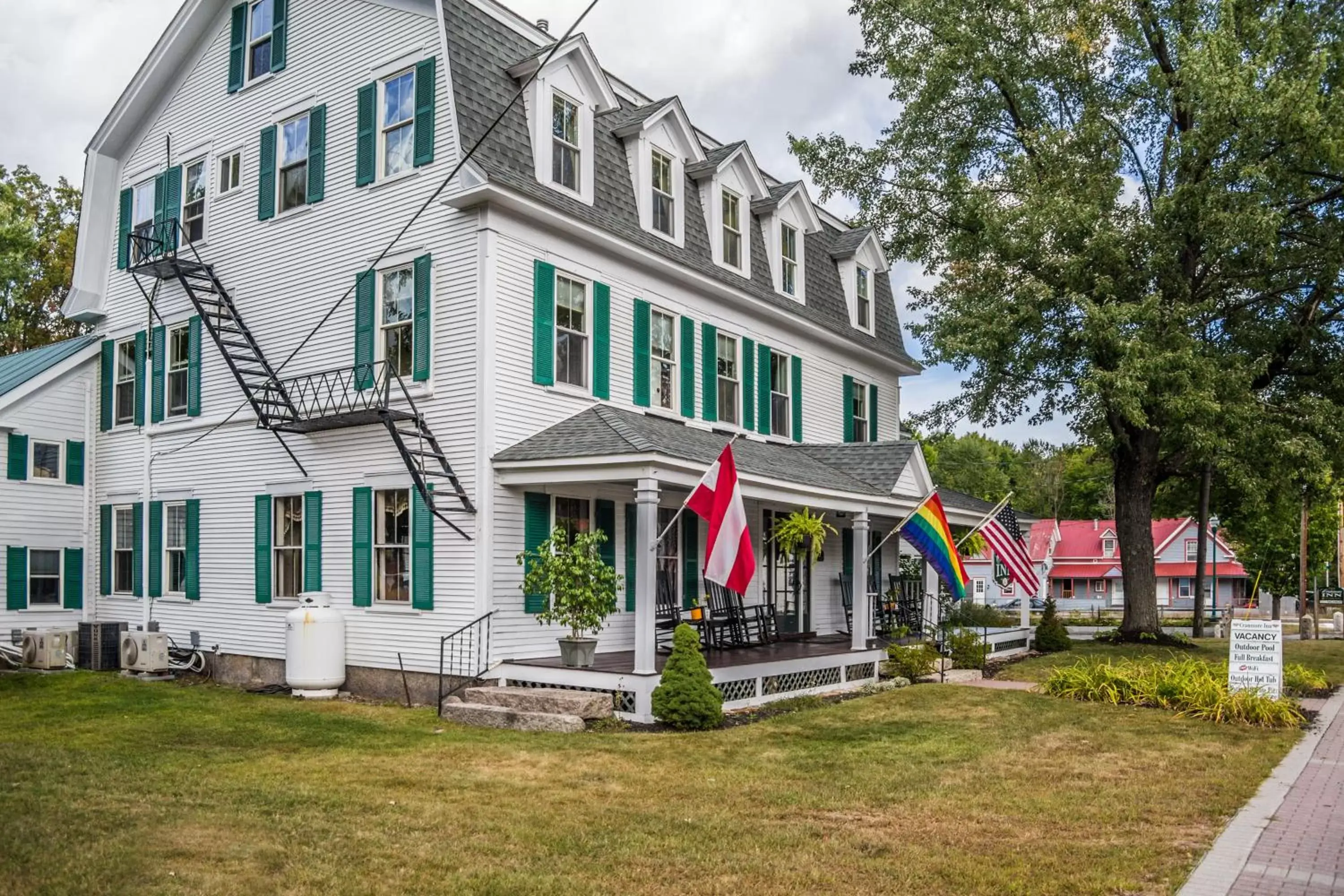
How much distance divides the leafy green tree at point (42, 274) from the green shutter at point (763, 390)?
1988 cm

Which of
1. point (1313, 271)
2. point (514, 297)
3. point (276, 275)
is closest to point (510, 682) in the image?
point (514, 297)

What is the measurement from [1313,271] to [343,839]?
2034 centimetres

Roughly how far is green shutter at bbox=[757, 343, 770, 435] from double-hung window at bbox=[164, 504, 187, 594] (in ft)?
31.2

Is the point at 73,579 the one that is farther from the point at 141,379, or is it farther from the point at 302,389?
the point at 302,389

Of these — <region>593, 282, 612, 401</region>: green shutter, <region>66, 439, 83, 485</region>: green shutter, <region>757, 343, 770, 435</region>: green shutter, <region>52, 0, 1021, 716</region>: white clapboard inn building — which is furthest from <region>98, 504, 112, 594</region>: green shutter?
<region>757, 343, 770, 435</region>: green shutter

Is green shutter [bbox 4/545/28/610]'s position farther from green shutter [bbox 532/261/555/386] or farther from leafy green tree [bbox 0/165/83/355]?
leafy green tree [bbox 0/165/83/355]

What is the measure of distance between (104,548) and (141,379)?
303 cm

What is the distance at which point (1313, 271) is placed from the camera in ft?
68.4

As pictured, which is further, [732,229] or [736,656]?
[732,229]

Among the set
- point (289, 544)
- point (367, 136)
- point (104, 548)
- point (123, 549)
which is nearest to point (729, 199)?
point (367, 136)

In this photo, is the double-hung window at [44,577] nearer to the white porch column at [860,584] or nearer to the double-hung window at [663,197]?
the double-hung window at [663,197]

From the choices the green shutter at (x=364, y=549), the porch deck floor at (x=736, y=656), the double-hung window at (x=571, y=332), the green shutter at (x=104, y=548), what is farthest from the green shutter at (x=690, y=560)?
the green shutter at (x=104, y=548)

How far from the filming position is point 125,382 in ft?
63.7

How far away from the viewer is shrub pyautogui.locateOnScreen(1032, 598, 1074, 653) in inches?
889
